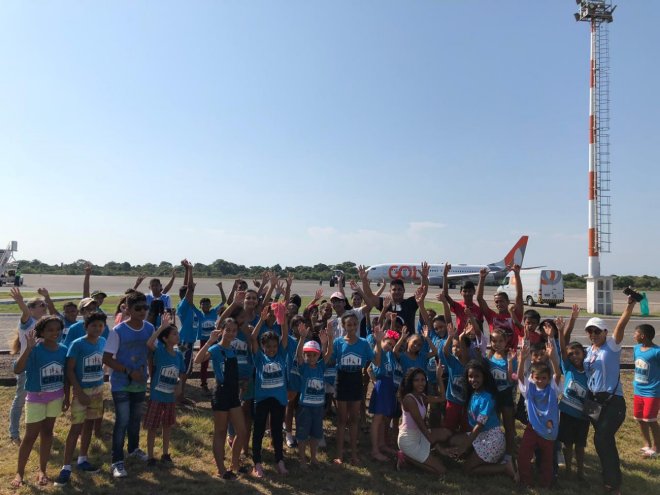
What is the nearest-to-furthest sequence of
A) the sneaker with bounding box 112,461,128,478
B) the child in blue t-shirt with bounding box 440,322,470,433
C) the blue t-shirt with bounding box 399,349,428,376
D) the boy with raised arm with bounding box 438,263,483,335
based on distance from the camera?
1. the sneaker with bounding box 112,461,128,478
2. the child in blue t-shirt with bounding box 440,322,470,433
3. the blue t-shirt with bounding box 399,349,428,376
4. the boy with raised arm with bounding box 438,263,483,335

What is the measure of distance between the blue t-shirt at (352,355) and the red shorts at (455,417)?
3.78 feet

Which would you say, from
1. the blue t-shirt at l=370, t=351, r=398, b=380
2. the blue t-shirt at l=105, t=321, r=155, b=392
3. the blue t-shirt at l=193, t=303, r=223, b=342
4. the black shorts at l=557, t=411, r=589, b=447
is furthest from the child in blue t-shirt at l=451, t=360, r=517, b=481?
the blue t-shirt at l=193, t=303, r=223, b=342

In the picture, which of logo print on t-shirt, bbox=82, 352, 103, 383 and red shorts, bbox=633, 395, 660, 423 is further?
red shorts, bbox=633, 395, 660, 423

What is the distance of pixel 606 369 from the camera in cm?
459

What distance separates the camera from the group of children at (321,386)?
441 cm

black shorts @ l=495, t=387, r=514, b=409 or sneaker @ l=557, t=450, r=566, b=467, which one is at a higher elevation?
black shorts @ l=495, t=387, r=514, b=409

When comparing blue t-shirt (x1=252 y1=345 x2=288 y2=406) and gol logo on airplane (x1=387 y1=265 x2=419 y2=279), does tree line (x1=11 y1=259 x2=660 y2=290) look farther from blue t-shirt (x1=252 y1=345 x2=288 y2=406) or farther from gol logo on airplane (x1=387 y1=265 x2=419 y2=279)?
blue t-shirt (x1=252 y1=345 x2=288 y2=406)

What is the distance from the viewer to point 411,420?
4.78m

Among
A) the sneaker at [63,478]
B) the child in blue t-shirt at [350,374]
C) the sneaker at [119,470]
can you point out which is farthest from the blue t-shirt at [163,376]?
the child in blue t-shirt at [350,374]

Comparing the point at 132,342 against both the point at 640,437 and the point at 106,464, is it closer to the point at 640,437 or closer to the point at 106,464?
the point at 106,464

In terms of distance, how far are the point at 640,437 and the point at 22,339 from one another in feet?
26.2

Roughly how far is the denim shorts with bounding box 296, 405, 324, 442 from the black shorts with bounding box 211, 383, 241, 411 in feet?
2.46

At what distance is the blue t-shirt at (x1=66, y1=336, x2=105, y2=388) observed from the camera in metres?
4.39

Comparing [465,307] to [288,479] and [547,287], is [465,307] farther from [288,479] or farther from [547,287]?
[547,287]
